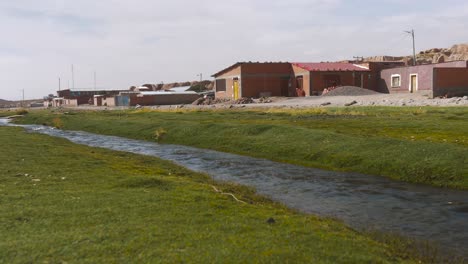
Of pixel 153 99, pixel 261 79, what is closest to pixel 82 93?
pixel 153 99

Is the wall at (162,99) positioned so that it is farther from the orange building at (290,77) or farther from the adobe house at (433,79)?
the adobe house at (433,79)

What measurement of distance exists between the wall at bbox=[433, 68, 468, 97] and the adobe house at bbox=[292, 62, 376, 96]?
851 inches

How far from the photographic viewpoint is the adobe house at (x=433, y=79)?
74062mm

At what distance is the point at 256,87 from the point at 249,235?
8611 centimetres

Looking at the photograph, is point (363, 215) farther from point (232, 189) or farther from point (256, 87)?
point (256, 87)

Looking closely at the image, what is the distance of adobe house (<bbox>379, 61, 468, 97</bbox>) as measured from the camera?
74.1m

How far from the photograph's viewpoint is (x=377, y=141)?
2769cm

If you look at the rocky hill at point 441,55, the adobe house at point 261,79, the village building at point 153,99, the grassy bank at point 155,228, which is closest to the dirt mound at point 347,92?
the adobe house at point 261,79

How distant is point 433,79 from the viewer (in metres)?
74.1

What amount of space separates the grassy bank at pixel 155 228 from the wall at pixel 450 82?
210ft

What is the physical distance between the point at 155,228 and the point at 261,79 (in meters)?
86.7

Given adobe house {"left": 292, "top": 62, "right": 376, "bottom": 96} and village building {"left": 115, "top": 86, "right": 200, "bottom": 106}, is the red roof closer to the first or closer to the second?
adobe house {"left": 292, "top": 62, "right": 376, "bottom": 96}

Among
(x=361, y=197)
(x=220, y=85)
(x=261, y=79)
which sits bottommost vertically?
(x=361, y=197)

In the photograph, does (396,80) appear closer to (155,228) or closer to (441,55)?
(441,55)
